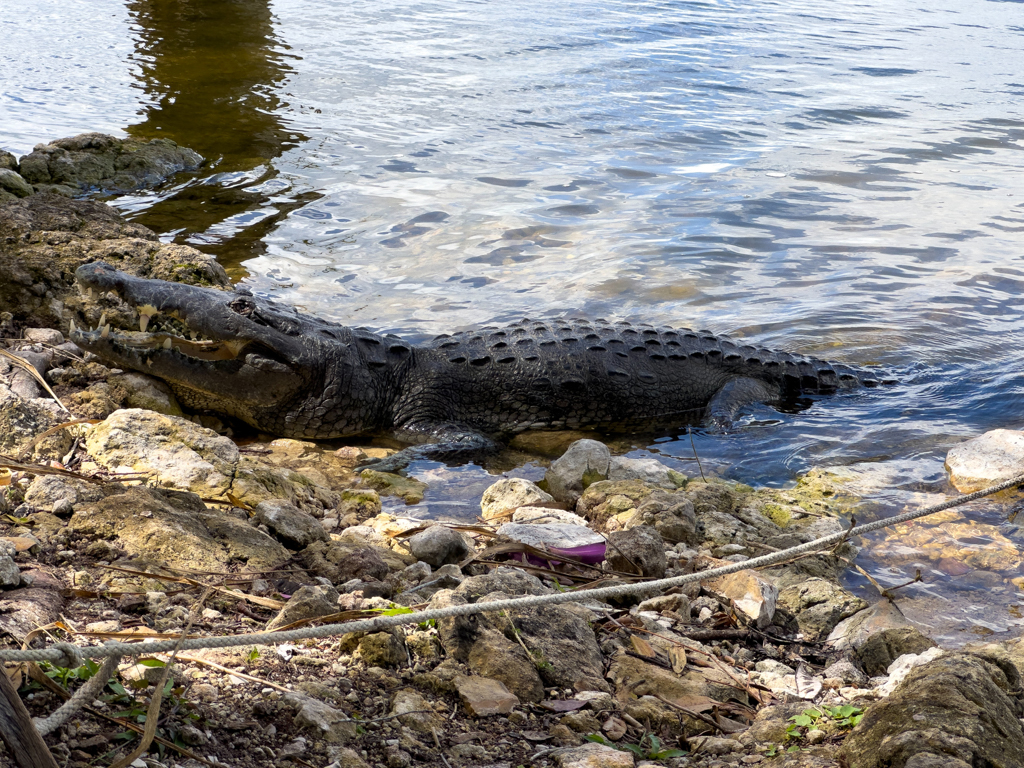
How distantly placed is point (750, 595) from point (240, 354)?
3372 millimetres

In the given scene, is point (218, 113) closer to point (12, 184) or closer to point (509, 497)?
point (12, 184)

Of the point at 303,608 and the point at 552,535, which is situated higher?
the point at 303,608

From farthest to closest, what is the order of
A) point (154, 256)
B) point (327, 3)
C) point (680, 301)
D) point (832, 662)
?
1. point (327, 3)
2. point (680, 301)
3. point (154, 256)
4. point (832, 662)

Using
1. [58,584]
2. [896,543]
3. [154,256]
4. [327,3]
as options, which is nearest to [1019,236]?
[896,543]

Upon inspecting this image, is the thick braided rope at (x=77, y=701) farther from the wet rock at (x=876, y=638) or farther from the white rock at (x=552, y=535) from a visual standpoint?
the wet rock at (x=876, y=638)

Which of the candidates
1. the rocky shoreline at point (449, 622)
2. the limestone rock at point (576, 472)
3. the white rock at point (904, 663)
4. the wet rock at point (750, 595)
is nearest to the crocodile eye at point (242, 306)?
the rocky shoreline at point (449, 622)

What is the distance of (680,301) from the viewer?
772 centimetres

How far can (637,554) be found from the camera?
329 centimetres

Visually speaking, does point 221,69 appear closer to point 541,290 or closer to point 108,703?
point 541,290

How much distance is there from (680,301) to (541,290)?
1287mm

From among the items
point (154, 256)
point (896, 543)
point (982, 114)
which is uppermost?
point (982, 114)

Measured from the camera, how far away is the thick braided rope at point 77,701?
4.80 feet

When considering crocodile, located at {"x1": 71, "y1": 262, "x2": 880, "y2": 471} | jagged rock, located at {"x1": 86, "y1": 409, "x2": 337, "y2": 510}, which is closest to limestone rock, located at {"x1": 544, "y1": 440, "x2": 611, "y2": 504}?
crocodile, located at {"x1": 71, "y1": 262, "x2": 880, "y2": 471}

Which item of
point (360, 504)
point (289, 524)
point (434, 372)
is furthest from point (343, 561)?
point (434, 372)
